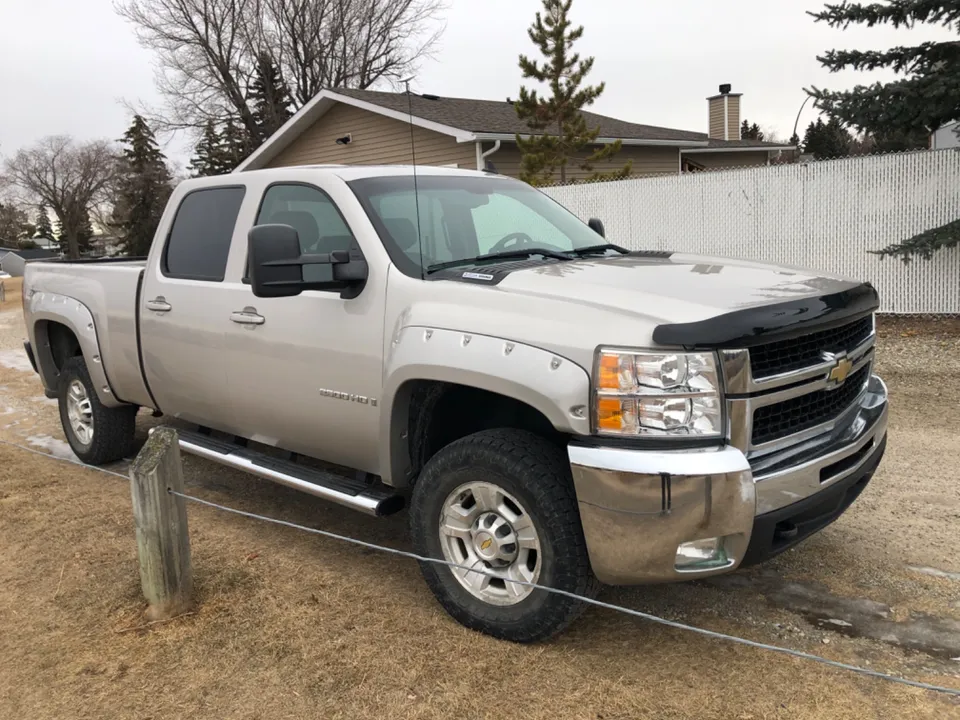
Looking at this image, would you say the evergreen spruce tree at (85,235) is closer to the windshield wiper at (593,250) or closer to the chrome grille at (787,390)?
the windshield wiper at (593,250)

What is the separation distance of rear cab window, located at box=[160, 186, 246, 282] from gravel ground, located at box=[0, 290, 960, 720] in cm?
149

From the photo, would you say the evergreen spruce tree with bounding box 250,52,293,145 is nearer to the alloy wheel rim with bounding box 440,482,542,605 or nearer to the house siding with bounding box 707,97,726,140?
the house siding with bounding box 707,97,726,140

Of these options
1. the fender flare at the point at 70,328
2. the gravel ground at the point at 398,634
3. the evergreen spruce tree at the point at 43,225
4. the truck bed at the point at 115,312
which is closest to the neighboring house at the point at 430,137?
the fender flare at the point at 70,328

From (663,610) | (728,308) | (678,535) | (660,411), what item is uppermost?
(728,308)

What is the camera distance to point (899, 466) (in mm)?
5406

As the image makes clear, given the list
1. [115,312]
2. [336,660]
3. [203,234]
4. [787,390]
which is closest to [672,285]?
[787,390]

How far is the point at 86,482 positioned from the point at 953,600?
5251 millimetres

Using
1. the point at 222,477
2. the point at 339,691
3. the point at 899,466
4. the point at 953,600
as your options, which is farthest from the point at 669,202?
the point at 339,691

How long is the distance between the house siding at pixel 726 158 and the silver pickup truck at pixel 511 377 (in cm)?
2344

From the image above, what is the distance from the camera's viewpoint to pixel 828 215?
1161 centimetres

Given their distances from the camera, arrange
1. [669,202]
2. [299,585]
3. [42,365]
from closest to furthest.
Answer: [299,585], [42,365], [669,202]

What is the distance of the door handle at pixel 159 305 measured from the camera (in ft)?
15.9

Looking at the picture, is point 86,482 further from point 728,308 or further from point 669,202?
point 669,202

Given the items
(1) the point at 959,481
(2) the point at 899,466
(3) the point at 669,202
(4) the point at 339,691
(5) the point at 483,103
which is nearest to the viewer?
(4) the point at 339,691
